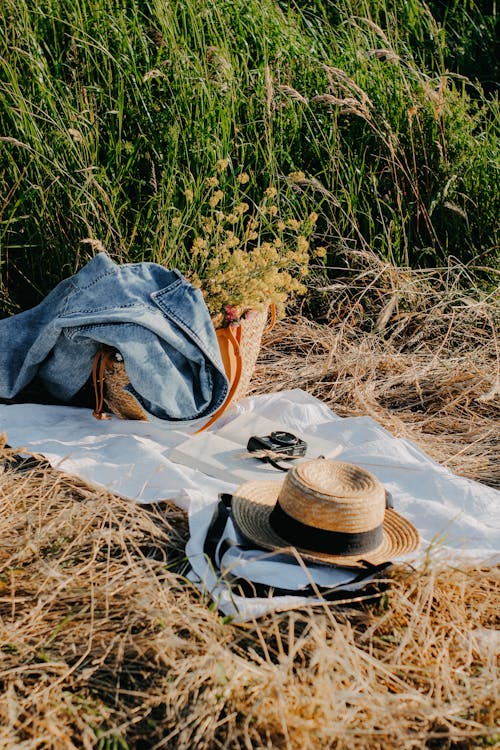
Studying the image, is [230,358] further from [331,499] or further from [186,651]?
[186,651]

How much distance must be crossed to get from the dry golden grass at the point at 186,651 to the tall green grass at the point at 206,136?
1241mm

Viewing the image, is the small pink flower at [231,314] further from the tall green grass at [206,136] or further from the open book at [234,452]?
the tall green grass at [206,136]

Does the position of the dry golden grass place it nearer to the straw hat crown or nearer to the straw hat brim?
the straw hat brim

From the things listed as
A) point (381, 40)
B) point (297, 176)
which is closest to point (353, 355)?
point (297, 176)

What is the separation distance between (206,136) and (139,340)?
4.20 ft

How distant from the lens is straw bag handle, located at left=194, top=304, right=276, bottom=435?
274 centimetres

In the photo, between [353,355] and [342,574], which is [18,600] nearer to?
Answer: [342,574]

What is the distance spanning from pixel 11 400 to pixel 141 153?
126 cm

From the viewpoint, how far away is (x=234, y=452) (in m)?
2.54

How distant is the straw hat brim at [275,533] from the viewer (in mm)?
1864

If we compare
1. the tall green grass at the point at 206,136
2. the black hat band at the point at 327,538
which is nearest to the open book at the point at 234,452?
the black hat band at the point at 327,538

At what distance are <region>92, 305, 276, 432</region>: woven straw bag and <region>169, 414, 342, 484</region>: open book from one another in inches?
3.7

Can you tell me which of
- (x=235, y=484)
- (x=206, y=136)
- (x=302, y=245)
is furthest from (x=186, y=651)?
(x=206, y=136)

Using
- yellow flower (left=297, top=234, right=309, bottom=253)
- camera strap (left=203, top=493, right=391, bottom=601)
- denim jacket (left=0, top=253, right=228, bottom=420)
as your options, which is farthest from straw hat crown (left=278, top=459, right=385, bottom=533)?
yellow flower (left=297, top=234, right=309, bottom=253)
